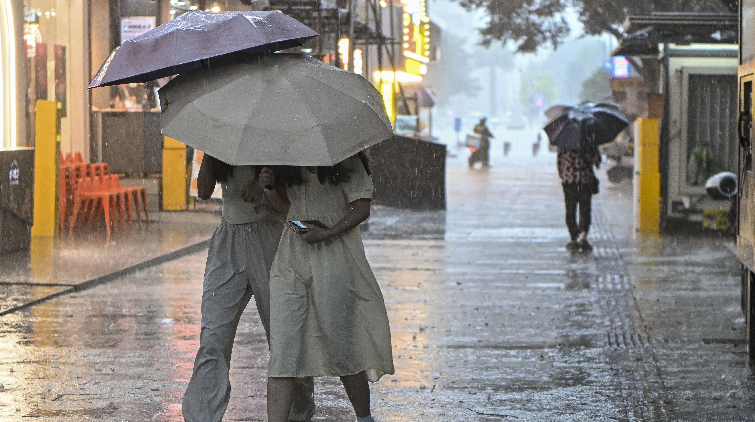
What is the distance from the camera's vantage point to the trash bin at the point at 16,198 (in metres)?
11.6

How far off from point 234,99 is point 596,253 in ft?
30.1

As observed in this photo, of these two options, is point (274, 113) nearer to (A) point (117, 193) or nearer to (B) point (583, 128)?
(B) point (583, 128)

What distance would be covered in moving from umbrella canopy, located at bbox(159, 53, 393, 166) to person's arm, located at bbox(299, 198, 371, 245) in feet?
1.18

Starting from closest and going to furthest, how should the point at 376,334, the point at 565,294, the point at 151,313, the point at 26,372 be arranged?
the point at 376,334 → the point at 26,372 → the point at 151,313 → the point at 565,294

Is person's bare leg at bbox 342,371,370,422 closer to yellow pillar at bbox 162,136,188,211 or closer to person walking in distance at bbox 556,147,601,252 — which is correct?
person walking in distance at bbox 556,147,601,252

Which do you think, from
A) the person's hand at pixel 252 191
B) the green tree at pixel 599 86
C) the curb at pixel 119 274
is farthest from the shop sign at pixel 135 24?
the green tree at pixel 599 86

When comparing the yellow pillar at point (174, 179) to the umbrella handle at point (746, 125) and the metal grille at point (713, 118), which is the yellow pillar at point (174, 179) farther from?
the umbrella handle at point (746, 125)

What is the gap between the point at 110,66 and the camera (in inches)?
177

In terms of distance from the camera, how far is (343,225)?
4.56 m

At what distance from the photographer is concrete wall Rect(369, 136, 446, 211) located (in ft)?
63.2

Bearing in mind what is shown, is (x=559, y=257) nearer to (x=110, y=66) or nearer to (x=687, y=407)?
(x=687, y=407)

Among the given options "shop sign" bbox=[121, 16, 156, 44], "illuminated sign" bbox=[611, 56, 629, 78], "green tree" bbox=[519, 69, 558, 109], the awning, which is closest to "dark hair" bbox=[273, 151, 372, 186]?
the awning

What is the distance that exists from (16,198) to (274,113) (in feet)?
27.8

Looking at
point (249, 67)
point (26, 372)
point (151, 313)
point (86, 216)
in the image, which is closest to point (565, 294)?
point (151, 313)
